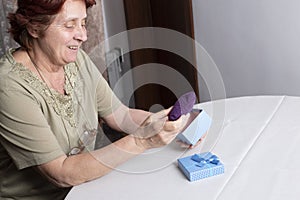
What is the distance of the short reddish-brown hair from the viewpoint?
5.23 ft

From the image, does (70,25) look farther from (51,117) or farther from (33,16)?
(51,117)

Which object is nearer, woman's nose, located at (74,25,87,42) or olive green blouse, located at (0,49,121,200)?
olive green blouse, located at (0,49,121,200)

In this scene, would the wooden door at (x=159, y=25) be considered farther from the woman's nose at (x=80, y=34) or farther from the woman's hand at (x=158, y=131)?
the woman's hand at (x=158, y=131)

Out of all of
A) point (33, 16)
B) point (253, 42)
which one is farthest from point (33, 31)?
point (253, 42)

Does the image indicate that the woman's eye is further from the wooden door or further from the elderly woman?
the wooden door

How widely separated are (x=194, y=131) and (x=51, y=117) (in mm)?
475

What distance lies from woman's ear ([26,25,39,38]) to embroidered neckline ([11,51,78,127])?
11 centimetres

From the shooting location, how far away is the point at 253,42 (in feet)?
9.66

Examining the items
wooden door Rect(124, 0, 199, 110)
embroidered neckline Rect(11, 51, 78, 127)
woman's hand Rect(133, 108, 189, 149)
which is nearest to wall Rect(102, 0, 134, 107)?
wooden door Rect(124, 0, 199, 110)

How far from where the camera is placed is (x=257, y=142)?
5.53ft

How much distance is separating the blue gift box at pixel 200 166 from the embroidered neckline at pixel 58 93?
44 cm

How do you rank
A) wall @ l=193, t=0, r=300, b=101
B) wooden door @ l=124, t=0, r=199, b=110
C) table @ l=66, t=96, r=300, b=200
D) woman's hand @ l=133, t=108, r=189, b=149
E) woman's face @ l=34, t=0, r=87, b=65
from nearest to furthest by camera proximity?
table @ l=66, t=96, r=300, b=200 < woman's hand @ l=133, t=108, r=189, b=149 < woman's face @ l=34, t=0, r=87, b=65 < wall @ l=193, t=0, r=300, b=101 < wooden door @ l=124, t=0, r=199, b=110

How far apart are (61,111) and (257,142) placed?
0.66 metres

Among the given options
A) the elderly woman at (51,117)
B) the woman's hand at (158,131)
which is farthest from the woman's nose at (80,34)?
the woman's hand at (158,131)
